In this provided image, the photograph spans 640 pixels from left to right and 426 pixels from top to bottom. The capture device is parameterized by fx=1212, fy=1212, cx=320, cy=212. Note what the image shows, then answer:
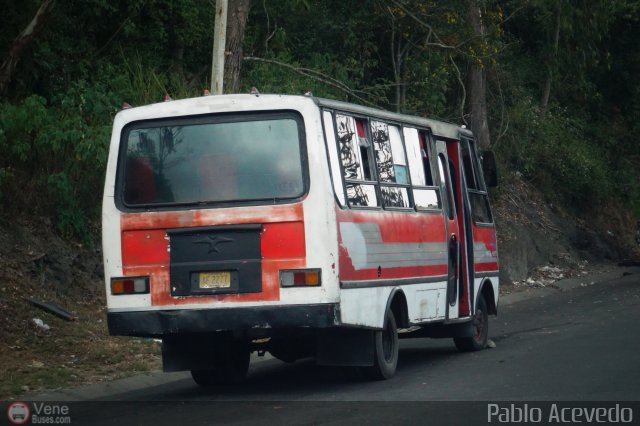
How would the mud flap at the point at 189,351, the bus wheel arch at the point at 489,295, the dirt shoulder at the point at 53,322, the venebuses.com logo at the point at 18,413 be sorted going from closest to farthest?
the venebuses.com logo at the point at 18,413 < the mud flap at the point at 189,351 < the dirt shoulder at the point at 53,322 < the bus wheel arch at the point at 489,295

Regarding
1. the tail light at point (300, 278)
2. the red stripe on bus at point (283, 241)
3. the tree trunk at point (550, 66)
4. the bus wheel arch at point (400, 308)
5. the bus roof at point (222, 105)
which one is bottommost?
the bus wheel arch at point (400, 308)

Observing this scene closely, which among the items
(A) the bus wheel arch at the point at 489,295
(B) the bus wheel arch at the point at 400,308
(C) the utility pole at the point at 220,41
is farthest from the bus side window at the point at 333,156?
(C) the utility pole at the point at 220,41

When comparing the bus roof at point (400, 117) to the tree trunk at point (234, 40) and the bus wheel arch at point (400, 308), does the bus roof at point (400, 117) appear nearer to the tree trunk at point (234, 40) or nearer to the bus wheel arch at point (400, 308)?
the bus wheel arch at point (400, 308)

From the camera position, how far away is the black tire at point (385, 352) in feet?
39.2

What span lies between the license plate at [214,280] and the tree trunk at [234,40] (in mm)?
7530

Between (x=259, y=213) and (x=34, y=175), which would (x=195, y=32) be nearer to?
(x=34, y=175)

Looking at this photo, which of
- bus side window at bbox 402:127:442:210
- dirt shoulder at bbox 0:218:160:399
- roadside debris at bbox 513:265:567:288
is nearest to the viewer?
dirt shoulder at bbox 0:218:160:399

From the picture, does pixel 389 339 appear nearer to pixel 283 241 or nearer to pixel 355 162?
pixel 355 162

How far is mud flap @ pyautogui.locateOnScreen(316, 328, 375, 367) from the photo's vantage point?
38.2ft

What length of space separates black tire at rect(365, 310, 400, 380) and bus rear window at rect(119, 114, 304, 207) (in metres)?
1.97

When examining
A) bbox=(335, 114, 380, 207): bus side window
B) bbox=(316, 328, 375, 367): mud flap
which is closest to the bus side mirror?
bbox=(335, 114, 380, 207): bus side window

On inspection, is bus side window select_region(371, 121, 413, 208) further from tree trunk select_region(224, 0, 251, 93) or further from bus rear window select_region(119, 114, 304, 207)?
tree trunk select_region(224, 0, 251, 93)

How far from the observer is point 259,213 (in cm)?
1093

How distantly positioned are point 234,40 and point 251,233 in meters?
7.83
